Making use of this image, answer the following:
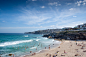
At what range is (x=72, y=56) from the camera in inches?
401

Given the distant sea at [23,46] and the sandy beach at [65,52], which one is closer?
the sandy beach at [65,52]

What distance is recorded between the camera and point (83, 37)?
3394cm

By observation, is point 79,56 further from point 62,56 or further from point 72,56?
point 62,56

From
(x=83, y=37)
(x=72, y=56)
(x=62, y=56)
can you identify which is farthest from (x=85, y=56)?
(x=83, y=37)

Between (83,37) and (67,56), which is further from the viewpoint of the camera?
(83,37)

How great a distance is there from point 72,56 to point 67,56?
0.86m

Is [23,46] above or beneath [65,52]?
beneath

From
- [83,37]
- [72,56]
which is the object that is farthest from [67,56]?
[83,37]

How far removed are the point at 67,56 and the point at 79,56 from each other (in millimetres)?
2000

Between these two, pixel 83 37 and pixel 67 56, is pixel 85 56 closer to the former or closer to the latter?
pixel 67 56

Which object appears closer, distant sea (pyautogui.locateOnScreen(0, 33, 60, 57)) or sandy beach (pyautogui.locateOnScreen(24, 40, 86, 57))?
sandy beach (pyautogui.locateOnScreen(24, 40, 86, 57))

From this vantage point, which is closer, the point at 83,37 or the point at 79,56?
the point at 79,56

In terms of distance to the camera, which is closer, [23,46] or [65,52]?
[65,52]

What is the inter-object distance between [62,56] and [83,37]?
103 ft
